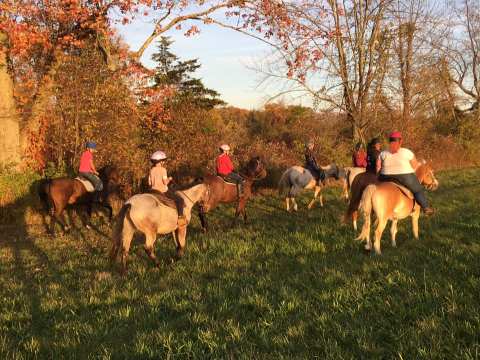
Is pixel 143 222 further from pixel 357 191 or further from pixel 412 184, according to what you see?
pixel 412 184

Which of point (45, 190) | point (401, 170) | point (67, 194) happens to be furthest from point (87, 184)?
point (401, 170)

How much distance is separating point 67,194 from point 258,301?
8.79 metres

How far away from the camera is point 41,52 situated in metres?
14.4

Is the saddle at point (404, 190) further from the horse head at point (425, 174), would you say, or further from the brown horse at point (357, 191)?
the horse head at point (425, 174)

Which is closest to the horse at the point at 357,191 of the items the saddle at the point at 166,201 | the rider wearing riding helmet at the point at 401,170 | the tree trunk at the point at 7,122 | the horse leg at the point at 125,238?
the rider wearing riding helmet at the point at 401,170

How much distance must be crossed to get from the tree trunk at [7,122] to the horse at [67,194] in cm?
233

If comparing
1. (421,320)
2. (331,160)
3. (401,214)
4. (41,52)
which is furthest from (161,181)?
(331,160)

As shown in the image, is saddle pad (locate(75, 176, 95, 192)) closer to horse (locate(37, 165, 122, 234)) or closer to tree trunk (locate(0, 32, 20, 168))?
horse (locate(37, 165, 122, 234))

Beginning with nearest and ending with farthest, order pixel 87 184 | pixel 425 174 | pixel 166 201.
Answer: pixel 166 201 < pixel 425 174 < pixel 87 184

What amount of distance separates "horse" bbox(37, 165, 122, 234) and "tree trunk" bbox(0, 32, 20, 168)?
A: 233cm

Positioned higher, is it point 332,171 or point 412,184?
point 412,184

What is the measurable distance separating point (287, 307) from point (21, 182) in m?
11.8

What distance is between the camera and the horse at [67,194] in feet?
36.9

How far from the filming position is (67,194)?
1155cm
